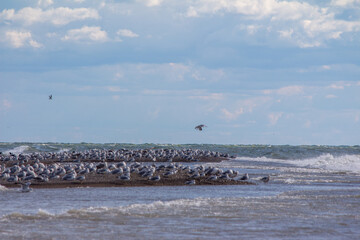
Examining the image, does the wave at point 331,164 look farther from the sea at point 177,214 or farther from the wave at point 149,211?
the wave at point 149,211

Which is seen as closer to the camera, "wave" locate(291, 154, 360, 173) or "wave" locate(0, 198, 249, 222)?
"wave" locate(0, 198, 249, 222)

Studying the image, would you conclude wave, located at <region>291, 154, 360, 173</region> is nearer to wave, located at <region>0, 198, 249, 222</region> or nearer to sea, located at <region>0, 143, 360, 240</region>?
sea, located at <region>0, 143, 360, 240</region>

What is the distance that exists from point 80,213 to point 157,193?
647 cm

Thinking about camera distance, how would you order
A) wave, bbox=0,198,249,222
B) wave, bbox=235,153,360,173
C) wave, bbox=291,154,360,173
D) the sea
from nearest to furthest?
the sea < wave, bbox=0,198,249,222 < wave, bbox=291,154,360,173 < wave, bbox=235,153,360,173

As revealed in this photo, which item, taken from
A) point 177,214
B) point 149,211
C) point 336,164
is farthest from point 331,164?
point 177,214

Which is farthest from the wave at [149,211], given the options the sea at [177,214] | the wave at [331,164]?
the wave at [331,164]

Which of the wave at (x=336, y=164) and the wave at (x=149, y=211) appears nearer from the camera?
the wave at (x=149, y=211)

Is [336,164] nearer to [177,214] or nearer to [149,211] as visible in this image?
[149,211]

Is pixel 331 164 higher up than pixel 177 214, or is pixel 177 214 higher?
pixel 331 164

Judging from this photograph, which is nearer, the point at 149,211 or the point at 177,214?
the point at 177,214

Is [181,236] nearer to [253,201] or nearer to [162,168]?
[253,201]

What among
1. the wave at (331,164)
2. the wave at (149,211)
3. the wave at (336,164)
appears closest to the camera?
the wave at (149,211)

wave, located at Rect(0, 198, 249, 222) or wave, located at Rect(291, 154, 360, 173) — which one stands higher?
wave, located at Rect(291, 154, 360, 173)

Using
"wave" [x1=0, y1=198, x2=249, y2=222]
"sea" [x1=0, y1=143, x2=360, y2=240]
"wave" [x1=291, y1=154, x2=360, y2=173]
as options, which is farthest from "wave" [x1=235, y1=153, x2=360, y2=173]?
"wave" [x1=0, y1=198, x2=249, y2=222]
